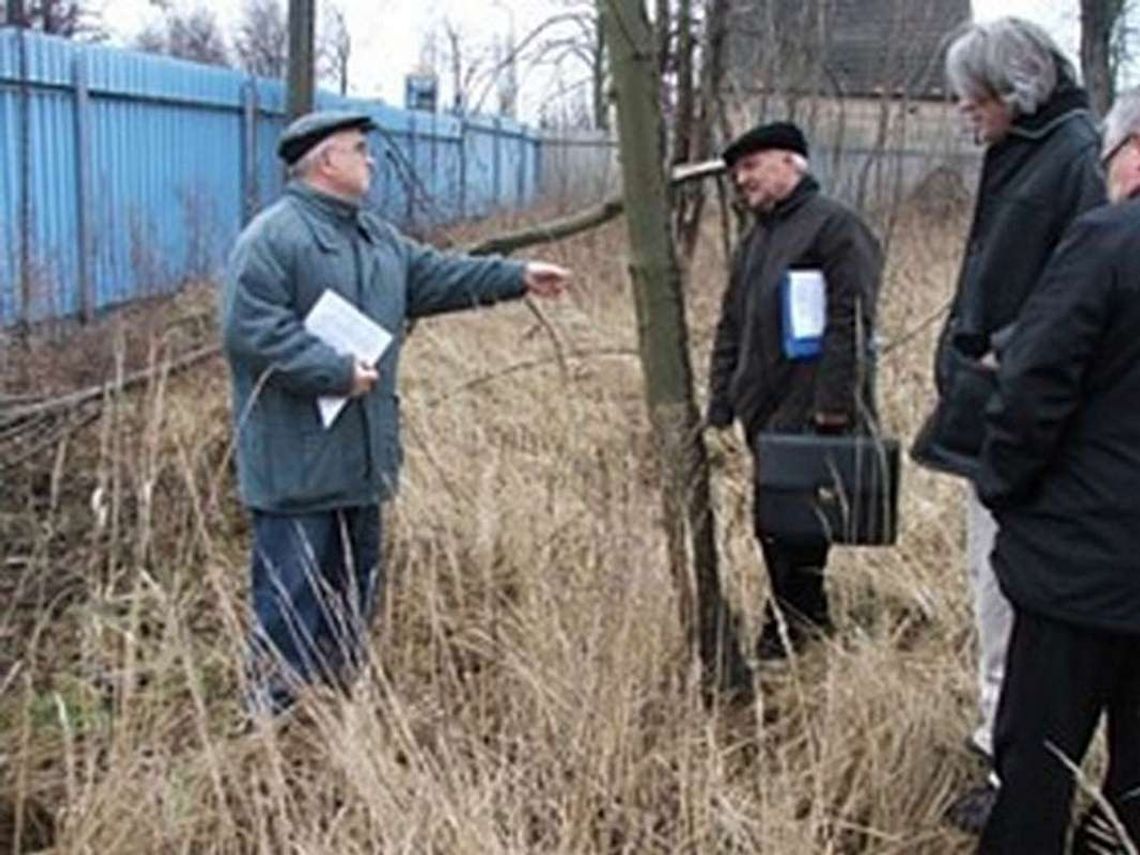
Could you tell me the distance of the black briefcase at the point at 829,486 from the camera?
373 cm

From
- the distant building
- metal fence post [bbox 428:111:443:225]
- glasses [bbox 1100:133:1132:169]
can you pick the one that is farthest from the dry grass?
metal fence post [bbox 428:111:443:225]

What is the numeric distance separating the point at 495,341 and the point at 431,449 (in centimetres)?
278

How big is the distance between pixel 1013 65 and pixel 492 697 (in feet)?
5.95

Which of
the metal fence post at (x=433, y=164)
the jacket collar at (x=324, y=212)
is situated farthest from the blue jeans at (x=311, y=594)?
the metal fence post at (x=433, y=164)

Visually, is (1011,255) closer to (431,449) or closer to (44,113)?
(431,449)

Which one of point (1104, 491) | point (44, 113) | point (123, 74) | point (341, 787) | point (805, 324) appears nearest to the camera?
point (1104, 491)

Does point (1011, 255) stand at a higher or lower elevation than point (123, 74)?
lower

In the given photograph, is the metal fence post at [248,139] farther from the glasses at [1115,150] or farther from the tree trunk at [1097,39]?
the tree trunk at [1097,39]

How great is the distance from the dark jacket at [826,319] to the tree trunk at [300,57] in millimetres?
8231

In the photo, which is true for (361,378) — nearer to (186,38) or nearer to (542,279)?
(542,279)

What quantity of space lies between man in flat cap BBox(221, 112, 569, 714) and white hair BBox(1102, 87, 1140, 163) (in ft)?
5.99

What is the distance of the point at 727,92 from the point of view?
691cm

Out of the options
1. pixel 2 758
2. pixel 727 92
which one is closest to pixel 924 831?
pixel 2 758

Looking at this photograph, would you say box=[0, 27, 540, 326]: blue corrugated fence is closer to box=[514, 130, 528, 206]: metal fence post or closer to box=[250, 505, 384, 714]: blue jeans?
box=[250, 505, 384, 714]: blue jeans
